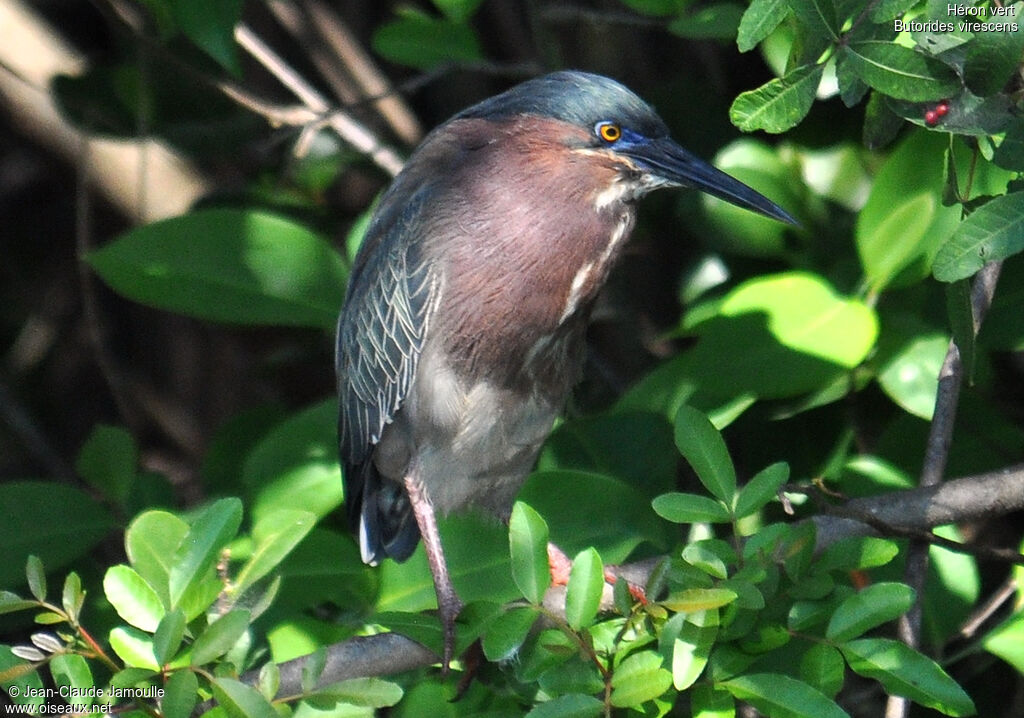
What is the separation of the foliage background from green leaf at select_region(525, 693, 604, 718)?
2.17ft

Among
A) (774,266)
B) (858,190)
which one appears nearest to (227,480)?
(774,266)

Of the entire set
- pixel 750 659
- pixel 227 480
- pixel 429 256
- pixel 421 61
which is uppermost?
pixel 421 61

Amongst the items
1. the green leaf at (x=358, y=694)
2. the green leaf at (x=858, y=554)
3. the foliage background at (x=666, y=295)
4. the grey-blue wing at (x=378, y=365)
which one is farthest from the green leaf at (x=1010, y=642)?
the grey-blue wing at (x=378, y=365)

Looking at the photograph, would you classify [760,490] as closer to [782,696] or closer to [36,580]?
[782,696]

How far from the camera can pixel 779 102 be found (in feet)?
5.08

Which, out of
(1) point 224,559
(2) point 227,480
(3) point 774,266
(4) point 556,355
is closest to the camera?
(1) point 224,559

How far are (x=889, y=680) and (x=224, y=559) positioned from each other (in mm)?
1073

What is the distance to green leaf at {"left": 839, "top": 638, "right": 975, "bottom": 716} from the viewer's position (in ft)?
5.15

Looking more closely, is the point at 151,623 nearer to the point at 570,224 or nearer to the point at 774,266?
the point at 570,224

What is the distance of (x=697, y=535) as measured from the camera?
2.44 metres

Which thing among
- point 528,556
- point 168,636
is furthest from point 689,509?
point 168,636

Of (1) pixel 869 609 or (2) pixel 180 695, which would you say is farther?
(1) pixel 869 609

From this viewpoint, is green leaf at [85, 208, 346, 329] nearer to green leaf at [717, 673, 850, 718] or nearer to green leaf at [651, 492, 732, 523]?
green leaf at [651, 492, 732, 523]

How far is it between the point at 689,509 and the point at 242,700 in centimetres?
62
